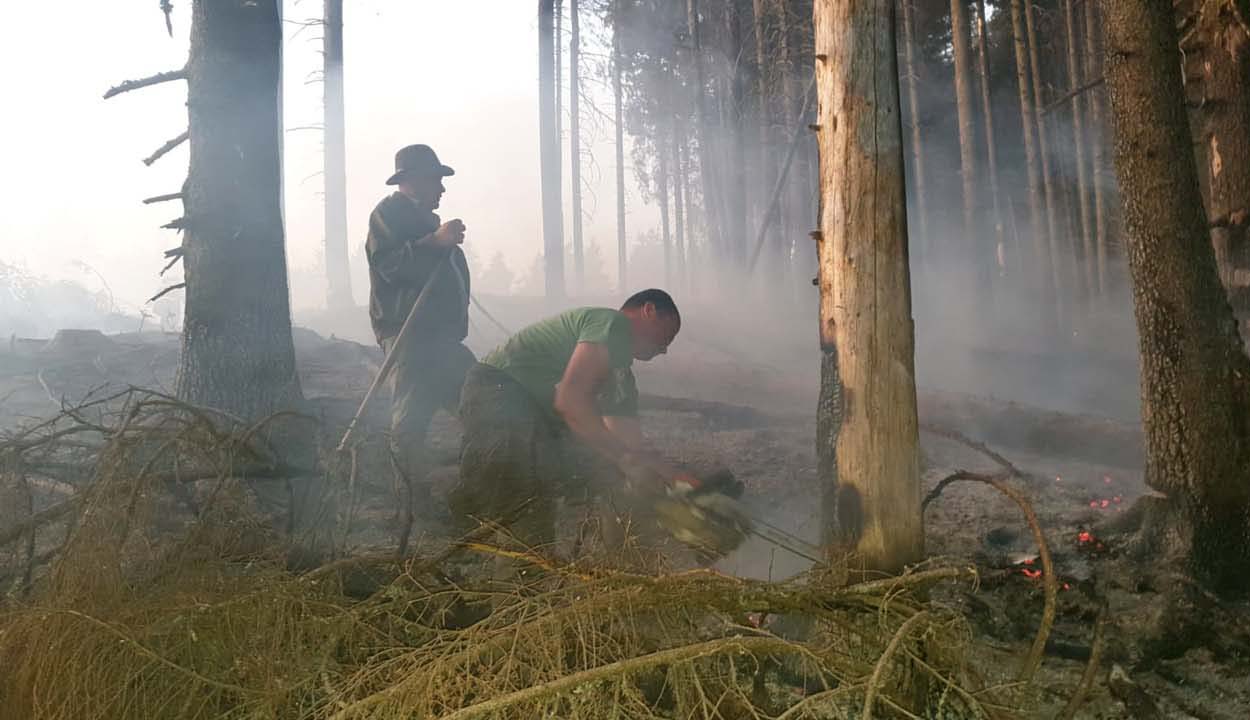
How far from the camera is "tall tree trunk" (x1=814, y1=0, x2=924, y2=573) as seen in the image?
2.90m

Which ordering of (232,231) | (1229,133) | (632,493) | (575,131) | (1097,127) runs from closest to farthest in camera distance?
(632,493) → (1229,133) → (232,231) → (1097,127) → (575,131)

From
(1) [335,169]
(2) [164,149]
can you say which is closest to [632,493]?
(2) [164,149]

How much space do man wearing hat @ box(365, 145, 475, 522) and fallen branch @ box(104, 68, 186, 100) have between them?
1.82 metres

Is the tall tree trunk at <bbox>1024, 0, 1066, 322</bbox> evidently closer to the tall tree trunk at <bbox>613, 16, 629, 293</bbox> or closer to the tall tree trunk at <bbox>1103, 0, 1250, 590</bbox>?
the tall tree trunk at <bbox>613, 16, 629, 293</bbox>

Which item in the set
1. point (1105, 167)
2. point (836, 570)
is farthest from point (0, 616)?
point (1105, 167)

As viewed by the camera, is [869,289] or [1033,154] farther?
[1033,154]

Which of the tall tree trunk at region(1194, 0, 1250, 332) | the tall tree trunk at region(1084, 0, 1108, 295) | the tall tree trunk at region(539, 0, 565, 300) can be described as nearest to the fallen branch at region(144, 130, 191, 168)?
the tall tree trunk at region(1194, 0, 1250, 332)

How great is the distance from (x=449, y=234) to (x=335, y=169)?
15.0 meters

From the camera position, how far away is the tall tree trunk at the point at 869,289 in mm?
2898

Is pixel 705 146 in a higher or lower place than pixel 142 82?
higher

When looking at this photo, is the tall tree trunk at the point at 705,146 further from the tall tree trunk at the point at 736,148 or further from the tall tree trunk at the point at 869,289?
the tall tree trunk at the point at 869,289

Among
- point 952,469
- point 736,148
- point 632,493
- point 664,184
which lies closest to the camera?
point 632,493

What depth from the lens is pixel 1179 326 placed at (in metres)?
3.71

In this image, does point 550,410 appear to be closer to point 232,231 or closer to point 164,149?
point 232,231
